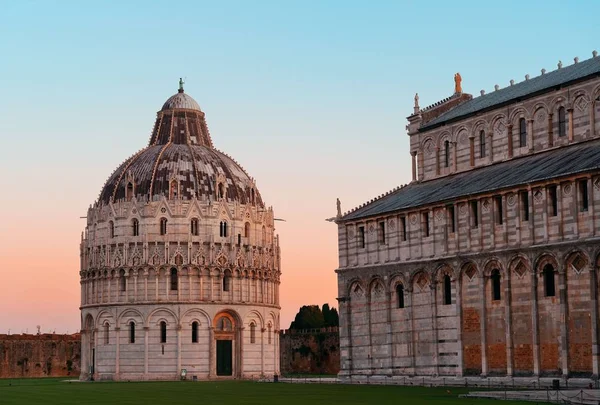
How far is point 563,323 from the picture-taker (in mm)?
62188

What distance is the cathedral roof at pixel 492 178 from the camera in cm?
6431

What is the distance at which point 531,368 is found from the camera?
212 ft

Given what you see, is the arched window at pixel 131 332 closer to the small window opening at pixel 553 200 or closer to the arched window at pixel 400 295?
the arched window at pixel 400 295

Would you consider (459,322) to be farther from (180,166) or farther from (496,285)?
(180,166)

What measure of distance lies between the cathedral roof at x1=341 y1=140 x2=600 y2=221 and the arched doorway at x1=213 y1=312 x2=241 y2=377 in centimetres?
4052

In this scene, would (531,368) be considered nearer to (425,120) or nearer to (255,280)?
(425,120)

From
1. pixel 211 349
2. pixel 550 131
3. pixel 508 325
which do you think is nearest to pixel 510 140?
pixel 550 131

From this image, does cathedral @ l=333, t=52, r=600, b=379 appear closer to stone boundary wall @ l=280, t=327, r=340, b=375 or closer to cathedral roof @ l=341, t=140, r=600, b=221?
cathedral roof @ l=341, t=140, r=600, b=221

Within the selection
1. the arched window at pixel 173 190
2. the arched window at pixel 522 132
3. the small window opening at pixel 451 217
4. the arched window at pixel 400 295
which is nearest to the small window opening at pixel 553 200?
the small window opening at pixel 451 217

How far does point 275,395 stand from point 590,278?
690 inches

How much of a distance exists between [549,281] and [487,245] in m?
5.38

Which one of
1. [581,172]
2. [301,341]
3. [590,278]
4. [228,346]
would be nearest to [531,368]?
[590,278]

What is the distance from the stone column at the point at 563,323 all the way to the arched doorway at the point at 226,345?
6014 cm

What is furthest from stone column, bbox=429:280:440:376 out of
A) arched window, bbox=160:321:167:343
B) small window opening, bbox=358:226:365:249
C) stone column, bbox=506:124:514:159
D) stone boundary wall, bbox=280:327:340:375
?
stone boundary wall, bbox=280:327:340:375
